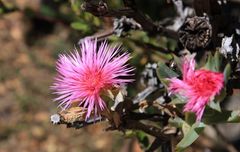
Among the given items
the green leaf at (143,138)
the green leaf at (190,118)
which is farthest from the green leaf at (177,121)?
the green leaf at (143,138)

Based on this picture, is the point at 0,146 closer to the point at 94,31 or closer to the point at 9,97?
the point at 9,97

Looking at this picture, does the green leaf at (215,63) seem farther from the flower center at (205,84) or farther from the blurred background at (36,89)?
the blurred background at (36,89)

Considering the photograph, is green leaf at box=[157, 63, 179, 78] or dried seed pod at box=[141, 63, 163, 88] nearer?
green leaf at box=[157, 63, 179, 78]

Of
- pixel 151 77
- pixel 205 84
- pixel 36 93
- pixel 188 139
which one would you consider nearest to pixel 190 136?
pixel 188 139

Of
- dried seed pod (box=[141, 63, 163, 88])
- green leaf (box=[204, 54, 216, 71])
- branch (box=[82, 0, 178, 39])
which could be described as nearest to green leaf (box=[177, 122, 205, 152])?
green leaf (box=[204, 54, 216, 71])

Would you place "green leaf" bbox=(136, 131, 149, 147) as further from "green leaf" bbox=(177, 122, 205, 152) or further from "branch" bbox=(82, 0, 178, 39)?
"green leaf" bbox=(177, 122, 205, 152)

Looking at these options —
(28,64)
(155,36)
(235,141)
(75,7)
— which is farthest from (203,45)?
(28,64)
